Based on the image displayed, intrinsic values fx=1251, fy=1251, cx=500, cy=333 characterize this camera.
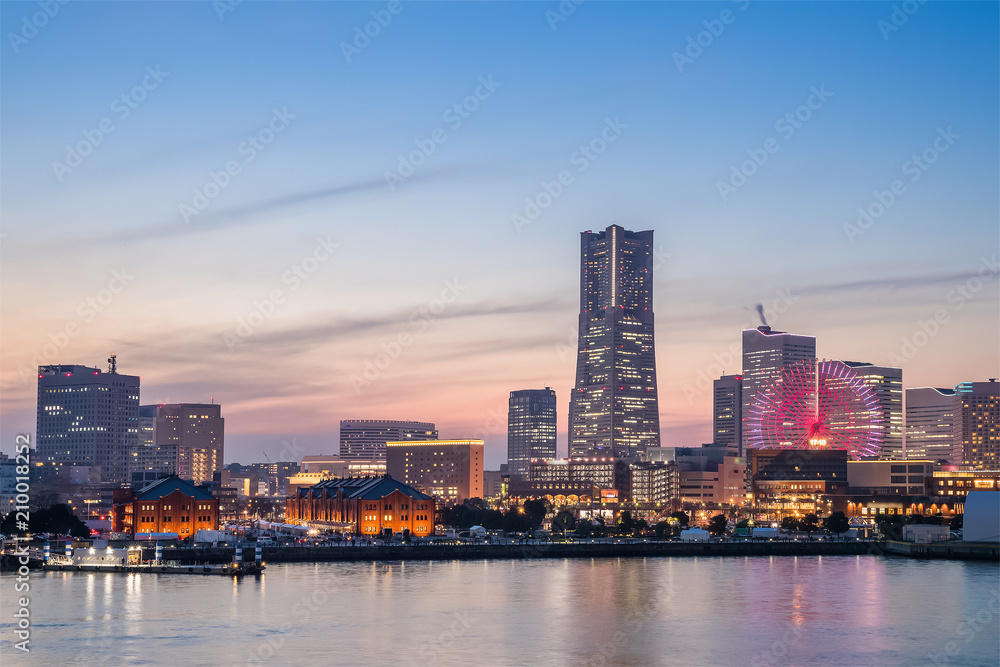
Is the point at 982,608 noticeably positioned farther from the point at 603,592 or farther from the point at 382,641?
the point at 382,641

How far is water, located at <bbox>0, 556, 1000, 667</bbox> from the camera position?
6469 centimetres

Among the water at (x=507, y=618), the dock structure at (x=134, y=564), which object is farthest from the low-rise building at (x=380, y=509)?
the water at (x=507, y=618)

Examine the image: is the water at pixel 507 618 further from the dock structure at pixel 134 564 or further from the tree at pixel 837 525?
the tree at pixel 837 525

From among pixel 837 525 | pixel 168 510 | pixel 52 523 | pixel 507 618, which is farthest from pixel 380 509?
→ pixel 507 618

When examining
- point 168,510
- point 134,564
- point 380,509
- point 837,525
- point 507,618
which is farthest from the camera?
point 837,525

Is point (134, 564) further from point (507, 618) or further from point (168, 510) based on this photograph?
point (507, 618)

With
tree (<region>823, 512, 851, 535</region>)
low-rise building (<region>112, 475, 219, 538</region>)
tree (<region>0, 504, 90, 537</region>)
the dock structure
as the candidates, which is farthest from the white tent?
tree (<region>0, 504, 90, 537</region>)

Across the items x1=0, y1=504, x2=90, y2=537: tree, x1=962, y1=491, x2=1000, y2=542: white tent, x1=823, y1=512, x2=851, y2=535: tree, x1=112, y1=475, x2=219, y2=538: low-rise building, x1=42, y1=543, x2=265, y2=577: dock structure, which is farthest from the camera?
x1=823, y1=512, x2=851, y2=535: tree

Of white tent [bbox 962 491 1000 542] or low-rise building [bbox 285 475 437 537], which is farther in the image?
low-rise building [bbox 285 475 437 537]

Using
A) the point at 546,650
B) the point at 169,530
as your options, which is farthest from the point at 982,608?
the point at 169,530

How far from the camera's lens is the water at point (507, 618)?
212ft

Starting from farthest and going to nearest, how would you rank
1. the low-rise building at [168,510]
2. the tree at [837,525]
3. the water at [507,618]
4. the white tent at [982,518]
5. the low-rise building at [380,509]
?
the tree at [837,525] → the low-rise building at [380,509] → the low-rise building at [168,510] → the white tent at [982,518] → the water at [507,618]

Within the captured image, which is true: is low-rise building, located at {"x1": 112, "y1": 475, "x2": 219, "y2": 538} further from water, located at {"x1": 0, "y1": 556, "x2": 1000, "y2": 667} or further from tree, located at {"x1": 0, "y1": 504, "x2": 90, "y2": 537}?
water, located at {"x1": 0, "y1": 556, "x2": 1000, "y2": 667}

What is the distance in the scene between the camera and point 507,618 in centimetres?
7844
